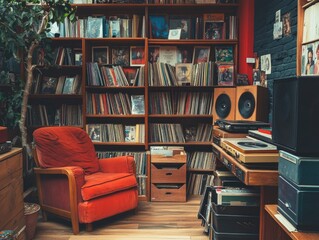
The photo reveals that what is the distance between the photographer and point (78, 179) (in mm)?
2705

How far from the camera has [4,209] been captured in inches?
83.6

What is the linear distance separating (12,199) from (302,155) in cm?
190

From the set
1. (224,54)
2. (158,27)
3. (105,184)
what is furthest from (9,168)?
(224,54)

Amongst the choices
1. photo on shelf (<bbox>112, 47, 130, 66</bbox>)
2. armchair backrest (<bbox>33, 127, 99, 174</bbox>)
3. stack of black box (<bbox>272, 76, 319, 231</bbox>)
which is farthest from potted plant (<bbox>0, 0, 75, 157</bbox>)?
stack of black box (<bbox>272, 76, 319, 231</bbox>)

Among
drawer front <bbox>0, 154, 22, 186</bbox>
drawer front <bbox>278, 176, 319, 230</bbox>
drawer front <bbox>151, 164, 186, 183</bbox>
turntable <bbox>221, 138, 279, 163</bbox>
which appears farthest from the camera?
drawer front <bbox>151, 164, 186, 183</bbox>

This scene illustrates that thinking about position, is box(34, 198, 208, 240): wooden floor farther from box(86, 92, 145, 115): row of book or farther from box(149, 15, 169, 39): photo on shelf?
box(149, 15, 169, 39): photo on shelf

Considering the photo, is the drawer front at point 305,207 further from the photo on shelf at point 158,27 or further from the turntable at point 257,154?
the photo on shelf at point 158,27

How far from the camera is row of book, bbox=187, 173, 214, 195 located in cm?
376

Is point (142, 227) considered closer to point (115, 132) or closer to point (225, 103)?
point (115, 132)

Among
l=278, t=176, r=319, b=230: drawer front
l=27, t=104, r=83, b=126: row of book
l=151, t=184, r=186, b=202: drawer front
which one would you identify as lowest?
l=151, t=184, r=186, b=202: drawer front

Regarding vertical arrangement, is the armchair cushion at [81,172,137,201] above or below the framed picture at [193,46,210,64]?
below

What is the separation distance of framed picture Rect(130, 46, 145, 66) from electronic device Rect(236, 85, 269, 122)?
128 centimetres

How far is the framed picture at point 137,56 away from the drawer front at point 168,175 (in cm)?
124

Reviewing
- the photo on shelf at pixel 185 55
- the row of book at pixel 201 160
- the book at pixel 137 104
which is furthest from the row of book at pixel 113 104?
the row of book at pixel 201 160
